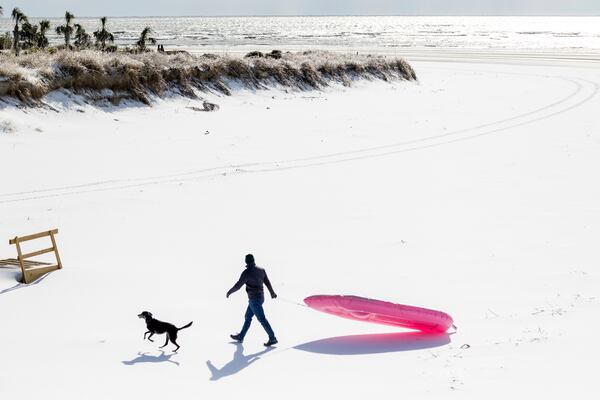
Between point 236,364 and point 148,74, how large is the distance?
82.9 feet

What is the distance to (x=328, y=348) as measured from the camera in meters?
10.7

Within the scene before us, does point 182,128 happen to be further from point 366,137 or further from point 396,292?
point 396,292

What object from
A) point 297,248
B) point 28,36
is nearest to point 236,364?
point 297,248

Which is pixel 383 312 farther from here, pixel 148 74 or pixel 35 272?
pixel 148 74

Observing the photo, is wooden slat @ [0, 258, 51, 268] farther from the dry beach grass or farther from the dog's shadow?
the dry beach grass

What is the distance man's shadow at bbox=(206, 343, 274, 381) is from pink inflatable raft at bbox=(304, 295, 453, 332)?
1.23m

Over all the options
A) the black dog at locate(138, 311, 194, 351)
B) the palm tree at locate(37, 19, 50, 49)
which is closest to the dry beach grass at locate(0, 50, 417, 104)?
the black dog at locate(138, 311, 194, 351)

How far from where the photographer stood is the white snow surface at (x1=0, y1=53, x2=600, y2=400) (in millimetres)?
9531

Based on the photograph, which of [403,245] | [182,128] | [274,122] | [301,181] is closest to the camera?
[403,245]

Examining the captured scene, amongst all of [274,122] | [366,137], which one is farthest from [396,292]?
[274,122]

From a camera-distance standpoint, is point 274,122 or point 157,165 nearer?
point 157,165

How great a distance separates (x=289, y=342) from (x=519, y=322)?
3.80 m

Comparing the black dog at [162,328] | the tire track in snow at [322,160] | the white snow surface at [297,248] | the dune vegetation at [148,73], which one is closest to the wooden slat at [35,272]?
the white snow surface at [297,248]

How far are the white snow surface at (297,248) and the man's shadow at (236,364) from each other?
0.03m
